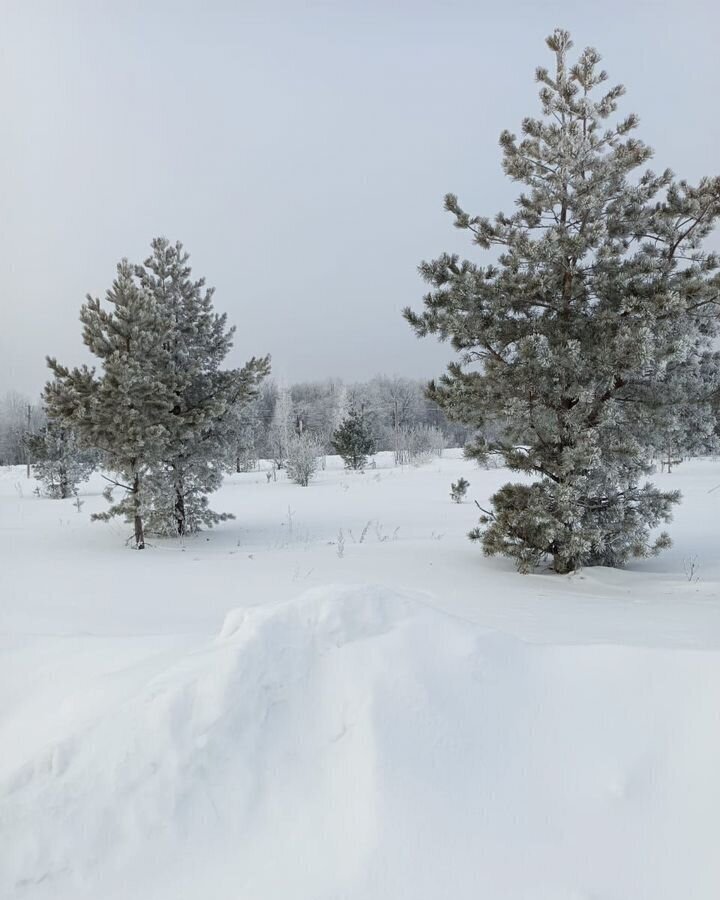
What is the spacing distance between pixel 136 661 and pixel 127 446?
774cm

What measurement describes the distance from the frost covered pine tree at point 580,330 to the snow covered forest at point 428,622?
0.04 metres

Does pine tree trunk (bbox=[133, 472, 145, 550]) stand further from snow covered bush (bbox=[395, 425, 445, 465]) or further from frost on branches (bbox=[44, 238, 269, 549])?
snow covered bush (bbox=[395, 425, 445, 465])

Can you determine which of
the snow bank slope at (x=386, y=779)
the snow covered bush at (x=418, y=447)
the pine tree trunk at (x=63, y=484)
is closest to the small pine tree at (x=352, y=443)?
the snow covered bush at (x=418, y=447)

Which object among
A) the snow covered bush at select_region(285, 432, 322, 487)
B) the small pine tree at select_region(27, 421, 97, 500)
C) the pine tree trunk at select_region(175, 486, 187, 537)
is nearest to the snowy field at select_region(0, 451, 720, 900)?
the pine tree trunk at select_region(175, 486, 187, 537)

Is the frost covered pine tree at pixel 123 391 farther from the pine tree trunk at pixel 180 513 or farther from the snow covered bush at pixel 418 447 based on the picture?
the snow covered bush at pixel 418 447

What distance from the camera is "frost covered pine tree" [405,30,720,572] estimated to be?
704 cm

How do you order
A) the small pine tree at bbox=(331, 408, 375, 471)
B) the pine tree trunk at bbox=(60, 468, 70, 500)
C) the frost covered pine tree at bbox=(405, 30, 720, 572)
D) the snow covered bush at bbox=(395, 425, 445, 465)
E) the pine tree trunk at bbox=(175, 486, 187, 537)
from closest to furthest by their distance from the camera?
the frost covered pine tree at bbox=(405, 30, 720, 572), the pine tree trunk at bbox=(175, 486, 187, 537), the pine tree trunk at bbox=(60, 468, 70, 500), the small pine tree at bbox=(331, 408, 375, 471), the snow covered bush at bbox=(395, 425, 445, 465)

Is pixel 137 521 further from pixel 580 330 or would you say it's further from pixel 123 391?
pixel 580 330

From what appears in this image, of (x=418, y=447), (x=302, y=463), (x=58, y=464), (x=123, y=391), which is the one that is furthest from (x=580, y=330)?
(x=418, y=447)

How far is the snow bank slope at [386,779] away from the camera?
2.01 meters

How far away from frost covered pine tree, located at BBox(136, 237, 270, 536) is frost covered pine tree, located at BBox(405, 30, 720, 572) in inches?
230

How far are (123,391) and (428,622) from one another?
9075 millimetres

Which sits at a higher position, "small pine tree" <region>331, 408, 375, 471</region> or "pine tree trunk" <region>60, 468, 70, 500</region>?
"small pine tree" <region>331, 408, 375, 471</region>

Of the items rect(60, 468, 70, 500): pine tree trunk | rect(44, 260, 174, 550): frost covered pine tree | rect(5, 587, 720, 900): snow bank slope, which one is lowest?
rect(5, 587, 720, 900): snow bank slope
